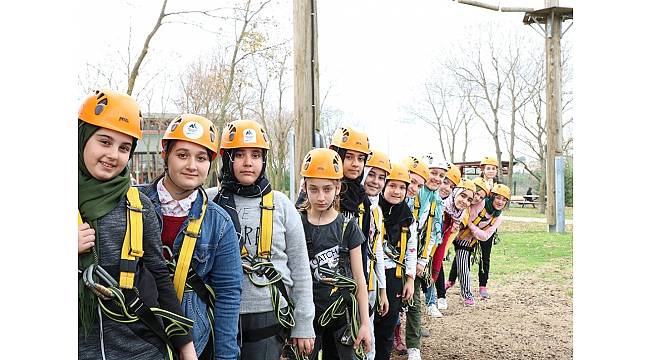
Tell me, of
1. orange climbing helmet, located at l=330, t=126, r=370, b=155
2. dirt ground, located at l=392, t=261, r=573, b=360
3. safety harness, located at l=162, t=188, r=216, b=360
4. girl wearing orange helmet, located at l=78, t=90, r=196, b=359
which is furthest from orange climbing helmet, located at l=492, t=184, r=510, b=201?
girl wearing orange helmet, located at l=78, t=90, r=196, b=359

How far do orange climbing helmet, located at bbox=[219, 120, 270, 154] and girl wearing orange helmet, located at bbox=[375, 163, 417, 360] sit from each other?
6.20 feet

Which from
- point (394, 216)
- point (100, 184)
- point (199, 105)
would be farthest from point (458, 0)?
point (100, 184)

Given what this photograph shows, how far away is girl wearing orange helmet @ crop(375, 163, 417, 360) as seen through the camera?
4.56 meters

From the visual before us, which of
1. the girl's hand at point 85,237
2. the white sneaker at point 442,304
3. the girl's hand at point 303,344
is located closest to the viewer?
the girl's hand at point 85,237

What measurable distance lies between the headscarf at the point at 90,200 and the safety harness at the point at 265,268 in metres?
0.96

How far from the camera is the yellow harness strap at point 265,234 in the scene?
9.21 ft

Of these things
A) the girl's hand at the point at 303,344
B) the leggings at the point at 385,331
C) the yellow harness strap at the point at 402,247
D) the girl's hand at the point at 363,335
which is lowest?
the leggings at the point at 385,331

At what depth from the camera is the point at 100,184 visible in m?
1.89

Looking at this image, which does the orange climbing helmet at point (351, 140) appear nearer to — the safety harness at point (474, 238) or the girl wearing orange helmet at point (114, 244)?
the girl wearing orange helmet at point (114, 244)

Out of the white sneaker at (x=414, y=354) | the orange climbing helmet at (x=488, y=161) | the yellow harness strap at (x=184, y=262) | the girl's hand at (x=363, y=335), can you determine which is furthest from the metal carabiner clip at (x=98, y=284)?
the orange climbing helmet at (x=488, y=161)

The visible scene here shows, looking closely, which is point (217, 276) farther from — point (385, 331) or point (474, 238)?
point (474, 238)

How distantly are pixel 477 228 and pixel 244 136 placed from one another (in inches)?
229

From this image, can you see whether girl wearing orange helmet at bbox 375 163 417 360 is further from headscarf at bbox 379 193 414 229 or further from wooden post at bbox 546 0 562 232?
wooden post at bbox 546 0 562 232

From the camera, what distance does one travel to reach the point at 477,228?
26.5 feet
